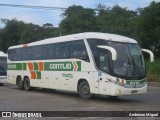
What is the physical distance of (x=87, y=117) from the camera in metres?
13.2

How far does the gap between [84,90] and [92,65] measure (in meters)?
1.52

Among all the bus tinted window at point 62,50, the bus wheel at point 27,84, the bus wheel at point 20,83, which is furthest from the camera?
the bus wheel at point 20,83

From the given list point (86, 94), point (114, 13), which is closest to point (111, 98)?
point (86, 94)

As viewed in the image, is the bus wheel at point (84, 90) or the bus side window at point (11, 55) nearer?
the bus wheel at point (84, 90)

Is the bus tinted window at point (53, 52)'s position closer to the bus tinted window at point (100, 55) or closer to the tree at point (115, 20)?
the bus tinted window at point (100, 55)

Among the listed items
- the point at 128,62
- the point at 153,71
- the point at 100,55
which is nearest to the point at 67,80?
the point at 100,55

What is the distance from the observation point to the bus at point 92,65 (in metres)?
18.1

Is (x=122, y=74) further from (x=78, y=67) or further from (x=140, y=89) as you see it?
(x=78, y=67)

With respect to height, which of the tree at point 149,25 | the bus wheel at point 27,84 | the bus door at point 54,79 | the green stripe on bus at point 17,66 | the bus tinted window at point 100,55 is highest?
the tree at point 149,25

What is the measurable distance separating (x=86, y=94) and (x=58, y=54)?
3473mm

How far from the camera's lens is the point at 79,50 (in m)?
20.3

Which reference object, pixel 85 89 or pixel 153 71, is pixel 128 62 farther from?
pixel 153 71

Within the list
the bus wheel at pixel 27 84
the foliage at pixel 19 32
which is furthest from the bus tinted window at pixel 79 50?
the foliage at pixel 19 32

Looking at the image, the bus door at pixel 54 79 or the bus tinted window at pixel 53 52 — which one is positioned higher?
the bus tinted window at pixel 53 52
